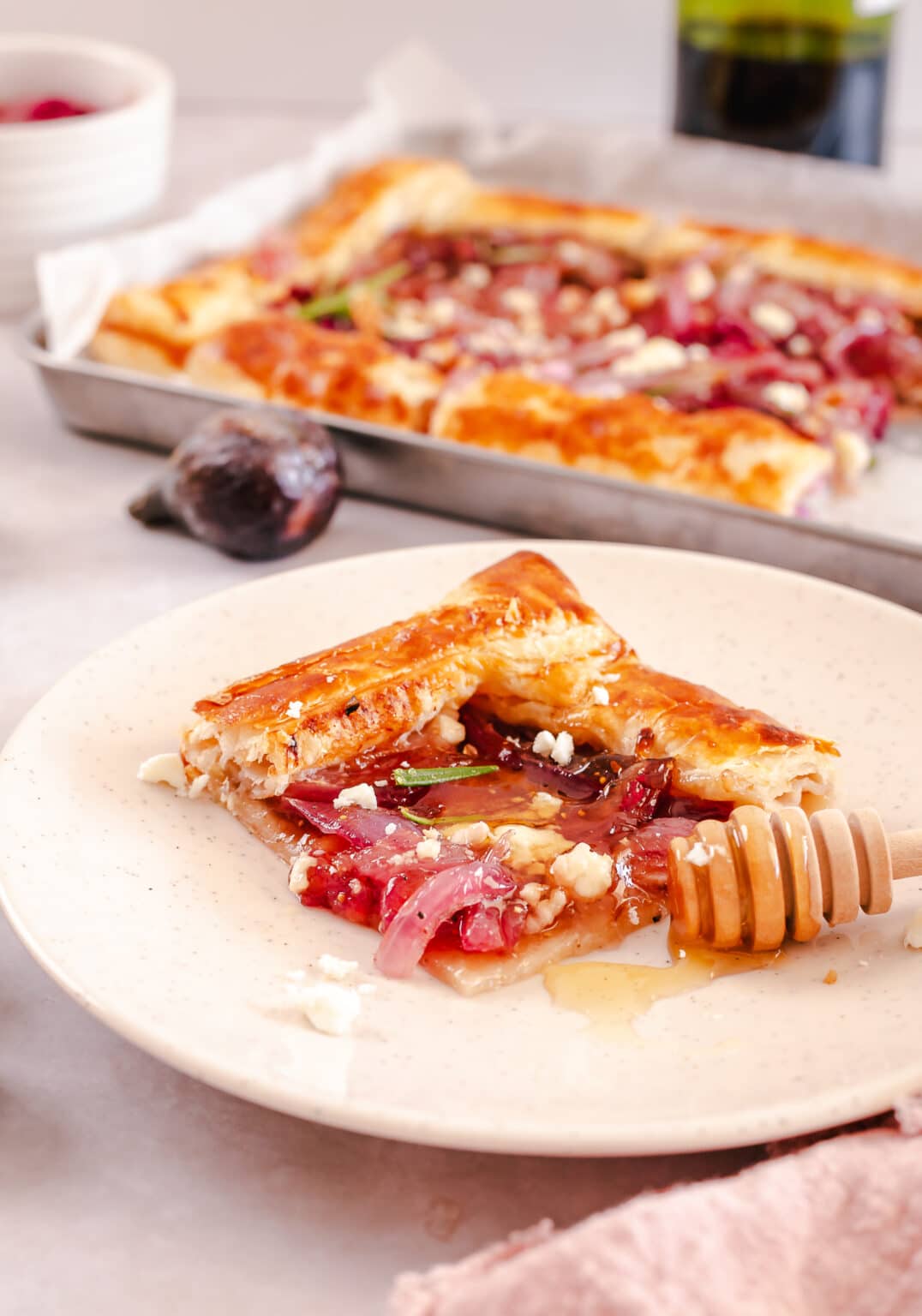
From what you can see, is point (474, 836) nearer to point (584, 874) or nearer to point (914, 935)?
point (584, 874)

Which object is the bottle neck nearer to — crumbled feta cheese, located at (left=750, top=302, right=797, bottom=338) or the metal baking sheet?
crumbled feta cheese, located at (left=750, top=302, right=797, bottom=338)

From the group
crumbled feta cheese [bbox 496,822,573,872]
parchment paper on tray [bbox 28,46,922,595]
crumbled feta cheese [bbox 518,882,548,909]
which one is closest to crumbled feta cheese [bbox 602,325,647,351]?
parchment paper on tray [bbox 28,46,922,595]

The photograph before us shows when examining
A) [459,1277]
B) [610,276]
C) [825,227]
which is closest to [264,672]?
[459,1277]

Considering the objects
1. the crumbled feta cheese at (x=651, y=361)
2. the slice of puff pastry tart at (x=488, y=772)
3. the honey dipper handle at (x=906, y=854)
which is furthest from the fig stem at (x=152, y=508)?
the honey dipper handle at (x=906, y=854)

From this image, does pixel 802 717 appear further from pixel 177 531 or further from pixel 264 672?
pixel 177 531

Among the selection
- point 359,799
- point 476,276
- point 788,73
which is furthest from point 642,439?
point 788,73

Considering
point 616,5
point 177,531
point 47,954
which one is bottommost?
point 177,531
